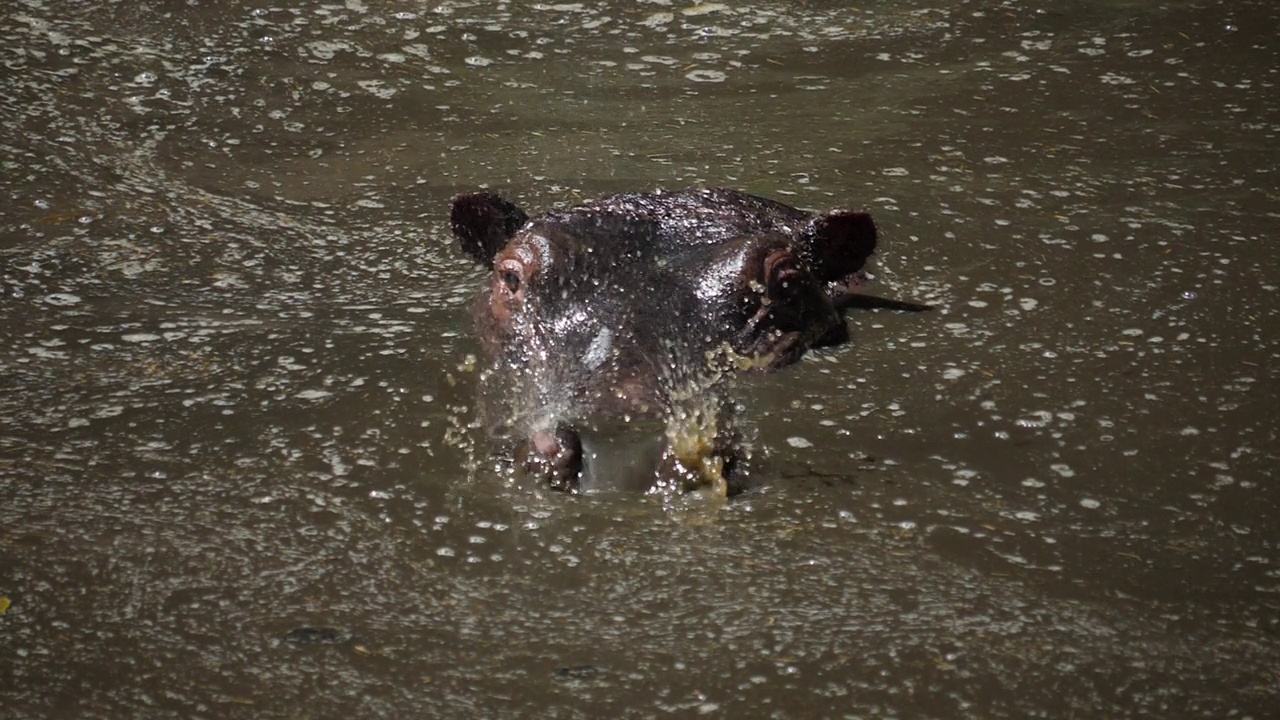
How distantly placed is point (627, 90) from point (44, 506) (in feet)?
15.7

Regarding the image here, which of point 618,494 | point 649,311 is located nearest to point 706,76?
point 649,311

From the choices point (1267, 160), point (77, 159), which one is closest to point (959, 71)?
point (1267, 160)

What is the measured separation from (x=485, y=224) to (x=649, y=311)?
1085mm

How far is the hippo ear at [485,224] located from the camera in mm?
5473

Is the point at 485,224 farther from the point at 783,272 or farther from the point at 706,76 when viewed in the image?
the point at 706,76

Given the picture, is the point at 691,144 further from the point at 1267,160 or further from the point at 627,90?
the point at 1267,160

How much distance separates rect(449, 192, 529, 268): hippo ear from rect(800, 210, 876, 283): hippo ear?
1.10 m

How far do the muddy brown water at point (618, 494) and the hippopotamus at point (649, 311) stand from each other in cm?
14

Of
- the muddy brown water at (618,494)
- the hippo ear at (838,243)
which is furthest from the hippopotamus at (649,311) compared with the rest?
the muddy brown water at (618,494)

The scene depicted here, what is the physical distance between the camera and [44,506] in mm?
4172

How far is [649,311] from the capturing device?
4.73 metres

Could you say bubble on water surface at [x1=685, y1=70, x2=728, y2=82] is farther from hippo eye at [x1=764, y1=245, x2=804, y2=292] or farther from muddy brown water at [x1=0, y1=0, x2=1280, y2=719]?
hippo eye at [x1=764, y1=245, x2=804, y2=292]

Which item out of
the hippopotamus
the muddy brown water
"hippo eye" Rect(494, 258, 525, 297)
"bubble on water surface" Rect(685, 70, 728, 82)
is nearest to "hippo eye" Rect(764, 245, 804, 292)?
the hippopotamus

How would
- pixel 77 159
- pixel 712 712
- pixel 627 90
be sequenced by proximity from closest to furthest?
pixel 712 712 < pixel 77 159 < pixel 627 90
